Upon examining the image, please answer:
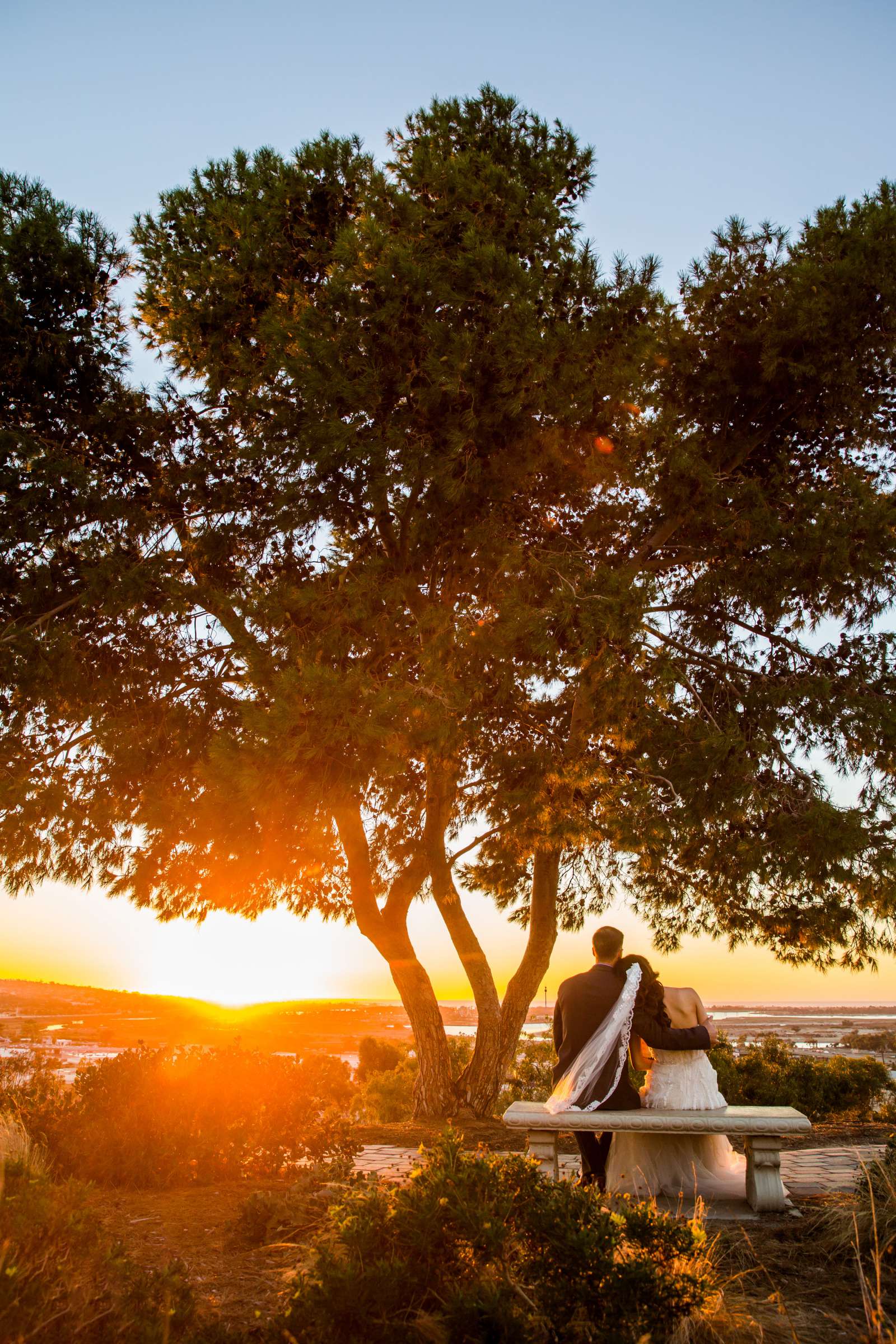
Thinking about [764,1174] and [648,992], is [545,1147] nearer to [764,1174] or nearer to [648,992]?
[648,992]

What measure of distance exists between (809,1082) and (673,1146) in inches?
257

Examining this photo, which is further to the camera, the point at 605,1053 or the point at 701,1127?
the point at 605,1053

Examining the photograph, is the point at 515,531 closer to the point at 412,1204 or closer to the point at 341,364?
the point at 341,364

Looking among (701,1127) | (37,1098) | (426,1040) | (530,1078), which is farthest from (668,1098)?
(530,1078)

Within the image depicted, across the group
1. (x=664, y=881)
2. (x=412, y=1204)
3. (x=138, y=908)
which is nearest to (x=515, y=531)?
(x=664, y=881)

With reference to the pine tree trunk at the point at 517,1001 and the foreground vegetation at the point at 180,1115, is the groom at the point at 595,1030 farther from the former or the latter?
the pine tree trunk at the point at 517,1001

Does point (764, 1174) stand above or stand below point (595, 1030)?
below

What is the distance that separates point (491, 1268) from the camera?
9.89ft

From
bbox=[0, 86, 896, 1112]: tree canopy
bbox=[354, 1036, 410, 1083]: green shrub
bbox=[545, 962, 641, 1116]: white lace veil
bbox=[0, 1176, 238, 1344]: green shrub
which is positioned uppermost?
bbox=[0, 86, 896, 1112]: tree canopy

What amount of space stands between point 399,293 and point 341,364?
737 millimetres

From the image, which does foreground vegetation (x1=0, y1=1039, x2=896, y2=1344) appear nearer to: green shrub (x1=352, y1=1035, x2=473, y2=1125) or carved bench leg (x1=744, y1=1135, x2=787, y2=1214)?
carved bench leg (x1=744, y1=1135, x2=787, y2=1214)

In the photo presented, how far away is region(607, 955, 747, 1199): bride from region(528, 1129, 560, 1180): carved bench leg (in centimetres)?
41

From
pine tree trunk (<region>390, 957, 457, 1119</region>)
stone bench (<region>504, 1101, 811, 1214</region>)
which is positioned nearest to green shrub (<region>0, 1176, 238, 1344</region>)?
stone bench (<region>504, 1101, 811, 1214</region>)

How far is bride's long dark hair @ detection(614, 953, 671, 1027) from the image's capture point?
5148mm
